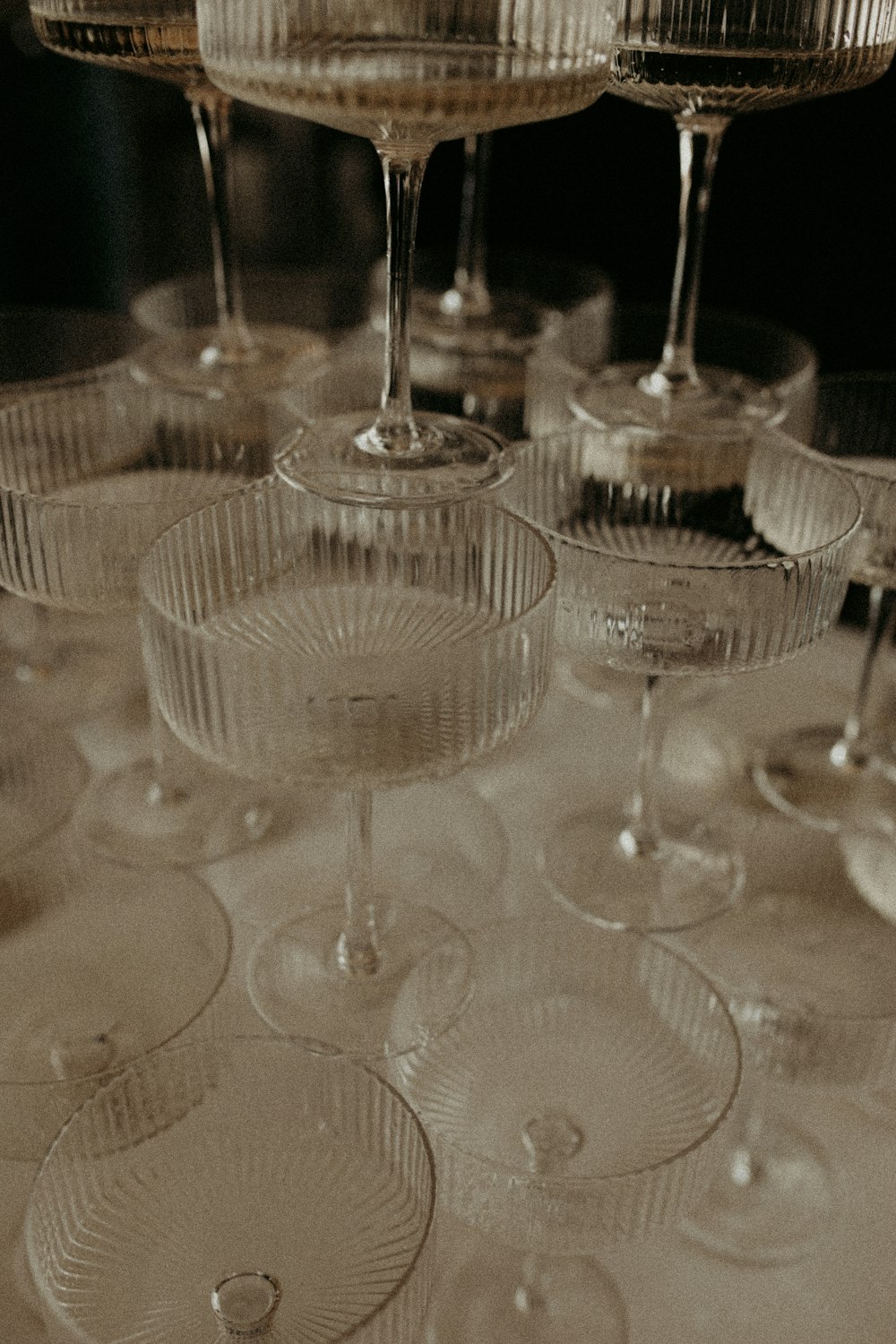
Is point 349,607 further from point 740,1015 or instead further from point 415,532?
point 740,1015

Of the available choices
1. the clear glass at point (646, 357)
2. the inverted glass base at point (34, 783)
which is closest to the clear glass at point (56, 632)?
the inverted glass base at point (34, 783)

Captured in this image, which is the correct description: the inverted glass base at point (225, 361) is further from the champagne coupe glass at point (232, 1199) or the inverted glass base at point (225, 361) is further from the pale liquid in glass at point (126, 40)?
the champagne coupe glass at point (232, 1199)

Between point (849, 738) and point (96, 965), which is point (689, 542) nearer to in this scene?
point (849, 738)

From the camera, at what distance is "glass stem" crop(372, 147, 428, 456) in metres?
0.59

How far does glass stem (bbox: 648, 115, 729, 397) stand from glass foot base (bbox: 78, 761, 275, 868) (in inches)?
14.6

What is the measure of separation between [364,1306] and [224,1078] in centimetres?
12

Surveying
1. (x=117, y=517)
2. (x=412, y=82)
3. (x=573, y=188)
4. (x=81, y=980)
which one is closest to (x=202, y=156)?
(x=117, y=517)

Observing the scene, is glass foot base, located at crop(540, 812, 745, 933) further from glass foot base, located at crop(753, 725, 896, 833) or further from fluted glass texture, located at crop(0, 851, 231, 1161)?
fluted glass texture, located at crop(0, 851, 231, 1161)

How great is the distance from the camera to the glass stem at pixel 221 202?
0.80 meters

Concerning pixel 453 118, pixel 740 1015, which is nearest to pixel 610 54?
pixel 453 118

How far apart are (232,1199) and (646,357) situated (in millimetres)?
678

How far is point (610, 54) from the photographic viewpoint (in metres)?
0.55

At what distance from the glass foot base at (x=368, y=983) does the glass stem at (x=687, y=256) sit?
13.6 inches

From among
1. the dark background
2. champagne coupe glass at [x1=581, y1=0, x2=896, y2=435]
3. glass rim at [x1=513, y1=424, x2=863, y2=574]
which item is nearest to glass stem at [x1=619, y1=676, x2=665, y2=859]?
glass rim at [x1=513, y1=424, x2=863, y2=574]
